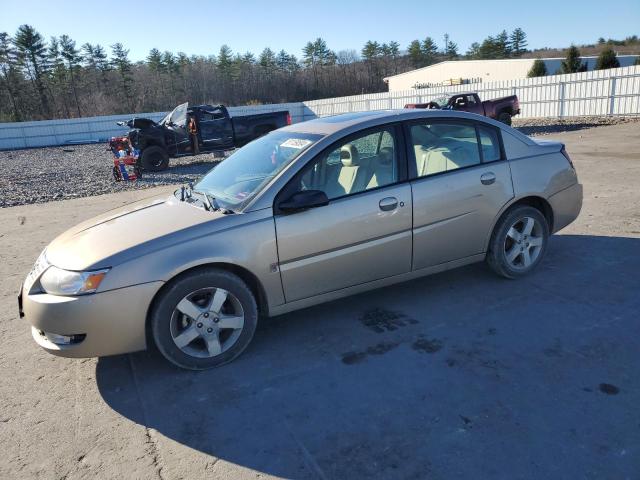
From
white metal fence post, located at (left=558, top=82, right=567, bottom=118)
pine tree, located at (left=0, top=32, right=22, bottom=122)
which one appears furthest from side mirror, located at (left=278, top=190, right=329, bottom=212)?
pine tree, located at (left=0, top=32, right=22, bottom=122)

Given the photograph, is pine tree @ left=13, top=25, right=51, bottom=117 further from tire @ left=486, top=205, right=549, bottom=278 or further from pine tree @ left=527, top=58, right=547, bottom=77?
tire @ left=486, top=205, right=549, bottom=278

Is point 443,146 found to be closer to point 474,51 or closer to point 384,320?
point 384,320

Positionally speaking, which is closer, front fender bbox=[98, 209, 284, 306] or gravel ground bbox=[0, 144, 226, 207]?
front fender bbox=[98, 209, 284, 306]

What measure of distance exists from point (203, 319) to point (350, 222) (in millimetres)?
1280

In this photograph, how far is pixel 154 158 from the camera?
15.8 meters

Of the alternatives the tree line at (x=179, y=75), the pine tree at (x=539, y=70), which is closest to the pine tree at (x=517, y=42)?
the tree line at (x=179, y=75)

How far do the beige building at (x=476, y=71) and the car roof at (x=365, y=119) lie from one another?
160 feet

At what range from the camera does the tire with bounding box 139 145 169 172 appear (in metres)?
15.6

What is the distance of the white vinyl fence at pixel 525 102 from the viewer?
872 inches

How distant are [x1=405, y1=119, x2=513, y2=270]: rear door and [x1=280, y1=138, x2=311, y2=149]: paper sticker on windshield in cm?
88

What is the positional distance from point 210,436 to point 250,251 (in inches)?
48.3

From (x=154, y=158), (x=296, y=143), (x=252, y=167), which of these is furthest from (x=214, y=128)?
(x=296, y=143)

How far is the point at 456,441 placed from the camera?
8.38 ft

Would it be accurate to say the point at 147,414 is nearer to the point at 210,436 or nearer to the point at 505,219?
the point at 210,436
